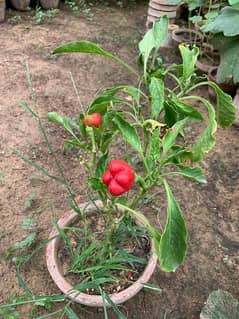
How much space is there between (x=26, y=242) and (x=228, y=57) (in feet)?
4.64


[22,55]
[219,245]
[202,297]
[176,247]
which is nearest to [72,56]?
[22,55]

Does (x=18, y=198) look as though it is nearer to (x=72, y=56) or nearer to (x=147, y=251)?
(x=147, y=251)

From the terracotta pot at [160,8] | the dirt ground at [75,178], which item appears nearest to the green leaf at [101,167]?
the dirt ground at [75,178]

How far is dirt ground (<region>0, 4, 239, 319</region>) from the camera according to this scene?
1501 mm

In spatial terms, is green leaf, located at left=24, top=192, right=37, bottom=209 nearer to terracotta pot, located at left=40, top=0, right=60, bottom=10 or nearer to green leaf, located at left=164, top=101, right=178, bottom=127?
green leaf, located at left=164, top=101, right=178, bottom=127

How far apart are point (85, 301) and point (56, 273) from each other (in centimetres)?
14

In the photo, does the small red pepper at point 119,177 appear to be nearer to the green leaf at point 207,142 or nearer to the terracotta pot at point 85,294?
the green leaf at point 207,142

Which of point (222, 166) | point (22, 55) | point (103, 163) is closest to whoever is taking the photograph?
point (103, 163)

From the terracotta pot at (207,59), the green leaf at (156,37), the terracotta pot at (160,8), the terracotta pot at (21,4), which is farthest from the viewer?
the terracotta pot at (21,4)

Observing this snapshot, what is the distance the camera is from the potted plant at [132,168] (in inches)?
38.2

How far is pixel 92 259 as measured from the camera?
1.36m

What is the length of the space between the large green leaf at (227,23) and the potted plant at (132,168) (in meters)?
0.98

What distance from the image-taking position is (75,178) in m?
1.89

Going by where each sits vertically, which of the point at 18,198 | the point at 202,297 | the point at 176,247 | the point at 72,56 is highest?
the point at 176,247
